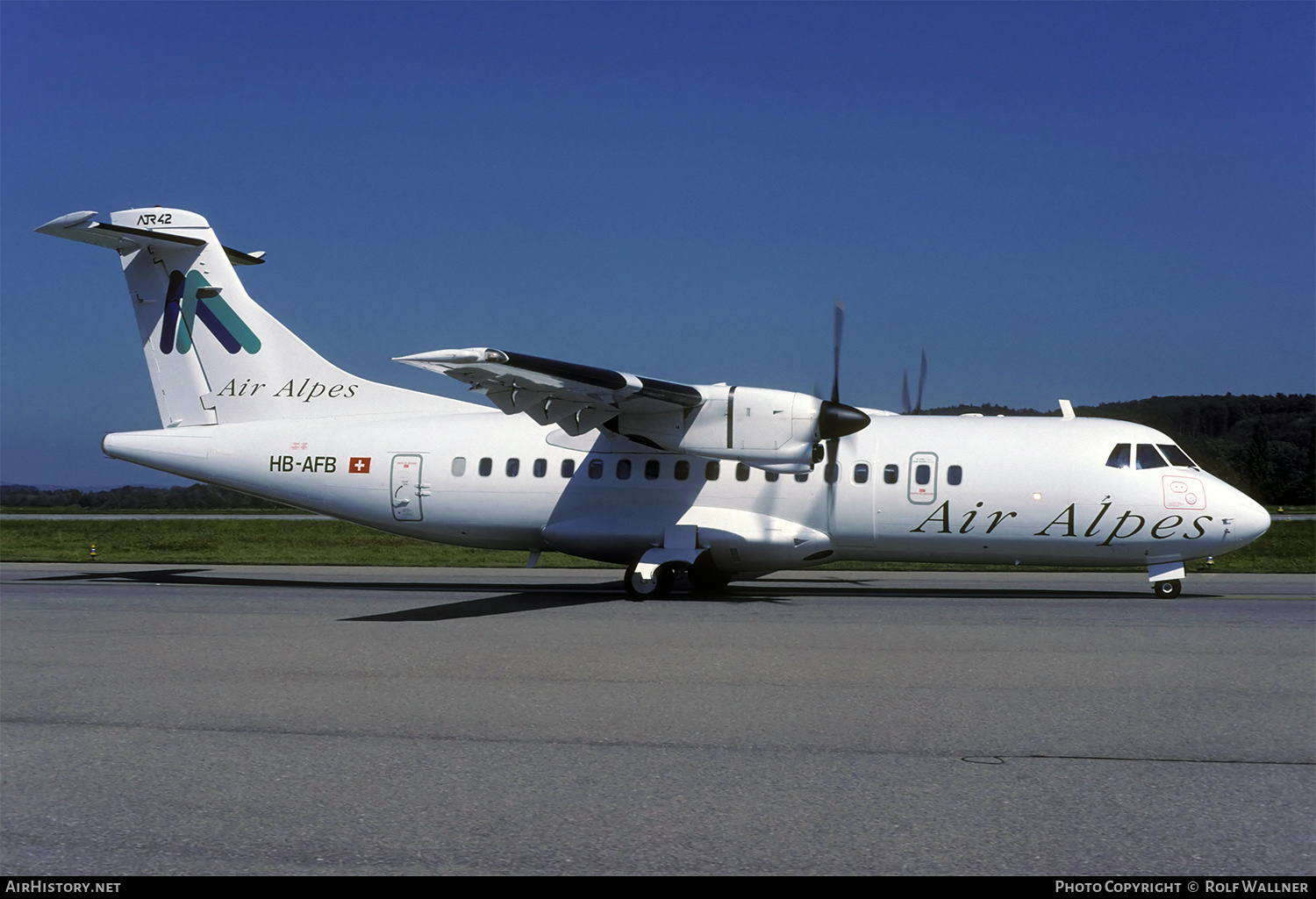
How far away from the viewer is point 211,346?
1970 cm

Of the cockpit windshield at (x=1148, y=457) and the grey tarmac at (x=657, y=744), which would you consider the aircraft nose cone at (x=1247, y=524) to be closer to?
the cockpit windshield at (x=1148, y=457)

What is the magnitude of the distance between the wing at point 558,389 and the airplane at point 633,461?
0.05m

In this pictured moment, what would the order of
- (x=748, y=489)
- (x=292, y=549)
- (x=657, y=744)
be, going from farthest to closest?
(x=292, y=549)
(x=748, y=489)
(x=657, y=744)

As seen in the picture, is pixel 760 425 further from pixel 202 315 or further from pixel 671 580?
pixel 202 315

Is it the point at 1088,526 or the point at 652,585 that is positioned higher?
the point at 1088,526

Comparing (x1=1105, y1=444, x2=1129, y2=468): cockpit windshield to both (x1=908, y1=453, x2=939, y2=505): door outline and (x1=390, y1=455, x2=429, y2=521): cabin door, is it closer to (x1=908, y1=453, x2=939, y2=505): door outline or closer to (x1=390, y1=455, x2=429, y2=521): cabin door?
(x1=908, y1=453, x2=939, y2=505): door outline

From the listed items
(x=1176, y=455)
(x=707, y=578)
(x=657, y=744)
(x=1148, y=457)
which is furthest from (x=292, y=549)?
(x=657, y=744)

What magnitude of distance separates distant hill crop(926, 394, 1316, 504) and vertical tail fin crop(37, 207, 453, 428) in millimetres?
36277

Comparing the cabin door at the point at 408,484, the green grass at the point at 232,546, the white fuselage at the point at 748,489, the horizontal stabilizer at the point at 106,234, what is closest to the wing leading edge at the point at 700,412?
the white fuselage at the point at 748,489

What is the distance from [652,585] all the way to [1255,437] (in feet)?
209

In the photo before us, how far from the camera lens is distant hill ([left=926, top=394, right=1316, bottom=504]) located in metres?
63.3

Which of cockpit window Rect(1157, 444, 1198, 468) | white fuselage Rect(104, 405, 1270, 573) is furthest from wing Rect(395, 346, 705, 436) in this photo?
cockpit window Rect(1157, 444, 1198, 468)

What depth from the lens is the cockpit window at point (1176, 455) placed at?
1670 centimetres
